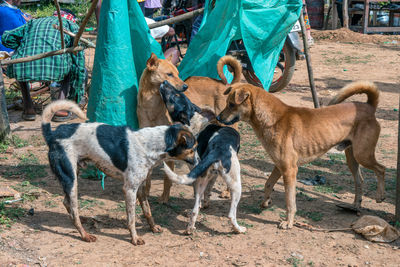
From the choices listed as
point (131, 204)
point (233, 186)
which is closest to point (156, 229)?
point (131, 204)

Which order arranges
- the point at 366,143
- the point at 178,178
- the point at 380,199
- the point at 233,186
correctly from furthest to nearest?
the point at 380,199
the point at 366,143
the point at 233,186
the point at 178,178

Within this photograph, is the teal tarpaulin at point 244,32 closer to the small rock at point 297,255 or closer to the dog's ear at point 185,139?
the dog's ear at point 185,139

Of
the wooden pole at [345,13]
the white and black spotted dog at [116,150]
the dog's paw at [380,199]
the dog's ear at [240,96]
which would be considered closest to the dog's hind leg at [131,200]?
the white and black spotted dog at [116,150]

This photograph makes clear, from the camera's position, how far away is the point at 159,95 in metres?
5.41

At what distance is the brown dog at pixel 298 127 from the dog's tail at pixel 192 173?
2.40 ft

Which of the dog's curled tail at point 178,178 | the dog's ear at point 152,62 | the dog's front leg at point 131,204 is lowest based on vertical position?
the dog's front leg at point 131,204

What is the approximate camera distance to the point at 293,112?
4.96 metres

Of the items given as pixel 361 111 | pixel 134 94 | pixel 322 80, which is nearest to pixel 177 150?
pixel 134 94

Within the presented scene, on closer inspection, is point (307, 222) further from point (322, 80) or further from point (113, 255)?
point (322, 80)

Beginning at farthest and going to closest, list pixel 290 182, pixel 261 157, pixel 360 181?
pixel 261 157, pixel 360 181, pixel 290 182

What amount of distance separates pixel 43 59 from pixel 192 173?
4.18 m

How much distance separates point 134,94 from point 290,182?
2.12 metres

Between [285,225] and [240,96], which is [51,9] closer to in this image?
[240,96]

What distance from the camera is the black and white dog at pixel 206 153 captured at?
4.48 metres
